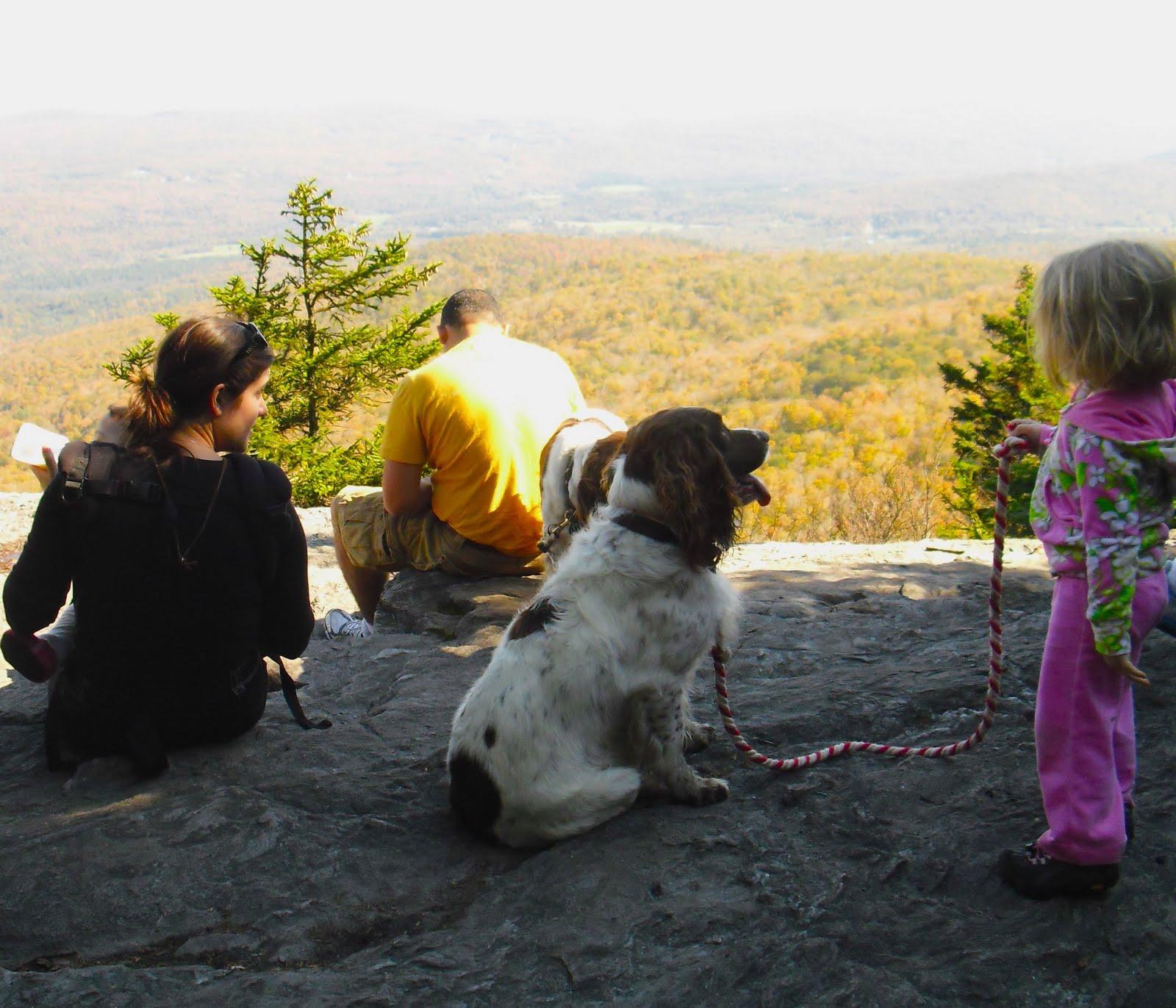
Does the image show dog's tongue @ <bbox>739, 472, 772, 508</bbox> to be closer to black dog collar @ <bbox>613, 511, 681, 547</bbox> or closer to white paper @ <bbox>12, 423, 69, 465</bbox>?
black dog collar @ <bbox>613, 511, 681, 547</bbox>

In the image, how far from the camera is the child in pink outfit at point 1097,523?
228 cm

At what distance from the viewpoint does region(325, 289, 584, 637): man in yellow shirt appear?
529 cm

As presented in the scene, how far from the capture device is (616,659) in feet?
10.1

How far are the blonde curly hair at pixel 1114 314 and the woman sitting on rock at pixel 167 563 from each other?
235 centimetres

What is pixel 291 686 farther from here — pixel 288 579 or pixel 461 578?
pixel 461 578

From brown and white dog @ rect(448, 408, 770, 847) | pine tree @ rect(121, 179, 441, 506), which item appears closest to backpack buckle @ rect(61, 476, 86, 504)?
brown and white dog @ rect(448, 408, 770, 847)

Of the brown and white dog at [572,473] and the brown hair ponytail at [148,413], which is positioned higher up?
the brown hair ponytail at [148,413]

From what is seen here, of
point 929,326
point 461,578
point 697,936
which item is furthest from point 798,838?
point 929,326

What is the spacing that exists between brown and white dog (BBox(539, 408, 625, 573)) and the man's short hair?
0.86 metres

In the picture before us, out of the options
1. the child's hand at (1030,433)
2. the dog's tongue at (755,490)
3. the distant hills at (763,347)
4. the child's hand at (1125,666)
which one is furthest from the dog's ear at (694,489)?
the distant hills at (763,347)

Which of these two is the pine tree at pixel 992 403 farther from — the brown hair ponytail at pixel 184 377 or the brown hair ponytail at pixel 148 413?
the brown hair ponytail at pixel 148 413

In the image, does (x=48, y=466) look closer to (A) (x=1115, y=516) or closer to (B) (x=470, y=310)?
(B) (x=470, y=310)

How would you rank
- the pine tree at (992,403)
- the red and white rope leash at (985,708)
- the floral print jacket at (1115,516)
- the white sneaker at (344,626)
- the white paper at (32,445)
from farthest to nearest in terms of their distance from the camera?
1. the pine tree at (992,403)
2. the white sneaker at (344,626)
3. the white paper at (32,445)
4. the red and white rope leash at (985,708)
5. the floral print jacket at (1115,516)

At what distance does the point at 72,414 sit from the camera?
5566 cm
